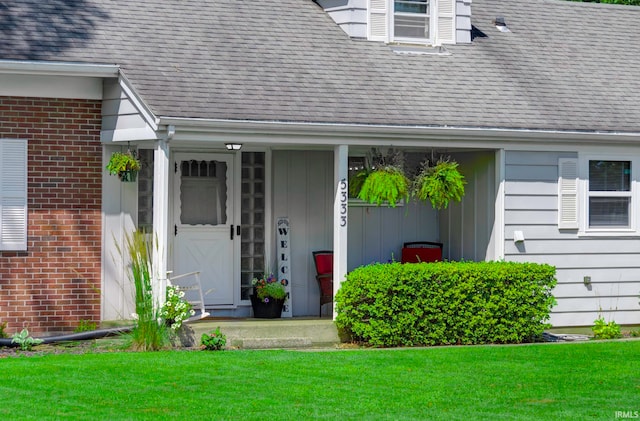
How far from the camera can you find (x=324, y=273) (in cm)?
1641

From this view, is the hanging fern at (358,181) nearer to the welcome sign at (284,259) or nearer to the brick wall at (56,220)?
the welcome sign at (284,259)

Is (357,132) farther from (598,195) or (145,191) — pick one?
(598,195)

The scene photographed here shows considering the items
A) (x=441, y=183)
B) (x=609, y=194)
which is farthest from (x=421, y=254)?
(x=609, y=194)

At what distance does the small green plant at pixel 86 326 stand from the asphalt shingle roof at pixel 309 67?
3.12 m

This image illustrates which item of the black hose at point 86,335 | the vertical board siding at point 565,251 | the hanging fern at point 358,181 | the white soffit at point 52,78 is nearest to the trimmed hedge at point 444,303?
the vertical board siding at point 565,251

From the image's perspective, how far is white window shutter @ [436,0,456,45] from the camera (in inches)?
687

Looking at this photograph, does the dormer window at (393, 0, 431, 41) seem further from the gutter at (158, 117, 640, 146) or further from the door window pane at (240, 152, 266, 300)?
the door window pane at (240, 152, 266, 300)

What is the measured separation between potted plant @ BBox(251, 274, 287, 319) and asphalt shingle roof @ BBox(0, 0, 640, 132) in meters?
2.58

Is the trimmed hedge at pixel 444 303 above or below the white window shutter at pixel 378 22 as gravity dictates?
→ below

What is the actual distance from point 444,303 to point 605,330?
2569 millimetres

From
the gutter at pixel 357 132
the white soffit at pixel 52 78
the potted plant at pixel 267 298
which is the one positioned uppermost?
the white soffit at pixel 52 78

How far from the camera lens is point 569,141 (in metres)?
16.2

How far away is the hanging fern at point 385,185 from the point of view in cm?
1528

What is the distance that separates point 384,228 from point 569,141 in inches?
116
